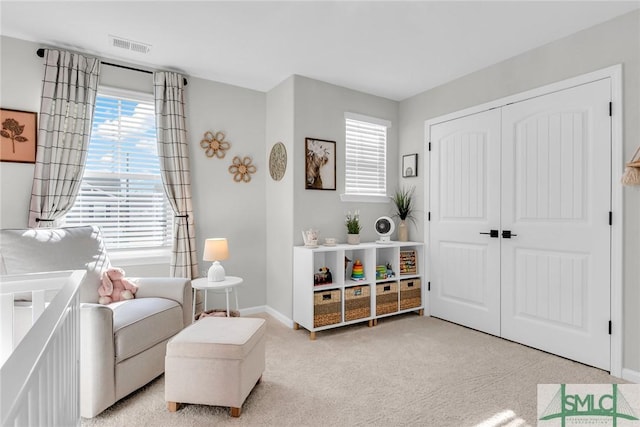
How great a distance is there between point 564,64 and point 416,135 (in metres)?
1.52

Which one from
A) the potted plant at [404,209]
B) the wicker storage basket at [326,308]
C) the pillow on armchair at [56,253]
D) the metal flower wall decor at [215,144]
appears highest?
the metal flower wall decor at [215,144]

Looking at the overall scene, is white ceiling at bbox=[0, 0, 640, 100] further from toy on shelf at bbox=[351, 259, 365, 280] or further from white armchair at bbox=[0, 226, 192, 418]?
toy on shelf at bbox=[351, 259, 365, 280]

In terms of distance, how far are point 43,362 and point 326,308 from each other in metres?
2.49

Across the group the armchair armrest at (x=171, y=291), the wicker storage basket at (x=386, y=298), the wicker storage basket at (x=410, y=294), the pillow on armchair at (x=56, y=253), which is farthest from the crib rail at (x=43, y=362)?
the wicker storage basket at (x=410, y=294)

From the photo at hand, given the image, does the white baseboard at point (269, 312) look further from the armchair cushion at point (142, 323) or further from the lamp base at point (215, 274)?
the armchair cushion at point (142, 323)

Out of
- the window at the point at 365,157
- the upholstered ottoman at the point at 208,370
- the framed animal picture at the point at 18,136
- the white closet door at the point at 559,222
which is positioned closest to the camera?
the upholstered ottoman at the point at 208,370

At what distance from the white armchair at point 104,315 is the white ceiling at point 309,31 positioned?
1499 millimetres

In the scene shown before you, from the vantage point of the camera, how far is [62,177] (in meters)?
2.77

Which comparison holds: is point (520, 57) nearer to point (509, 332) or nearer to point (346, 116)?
point (346, 116)

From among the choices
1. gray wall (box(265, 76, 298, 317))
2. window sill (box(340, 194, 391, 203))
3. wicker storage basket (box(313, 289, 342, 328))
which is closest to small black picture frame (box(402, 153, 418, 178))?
window sill (box(340, 194, 391, 203))

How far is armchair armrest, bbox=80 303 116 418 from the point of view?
6.20 ft

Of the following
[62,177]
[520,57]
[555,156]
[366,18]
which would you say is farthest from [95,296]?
[520,57]

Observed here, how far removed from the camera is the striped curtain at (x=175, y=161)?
322 cm

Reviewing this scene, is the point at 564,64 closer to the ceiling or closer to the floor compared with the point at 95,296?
closer to the ceiling
